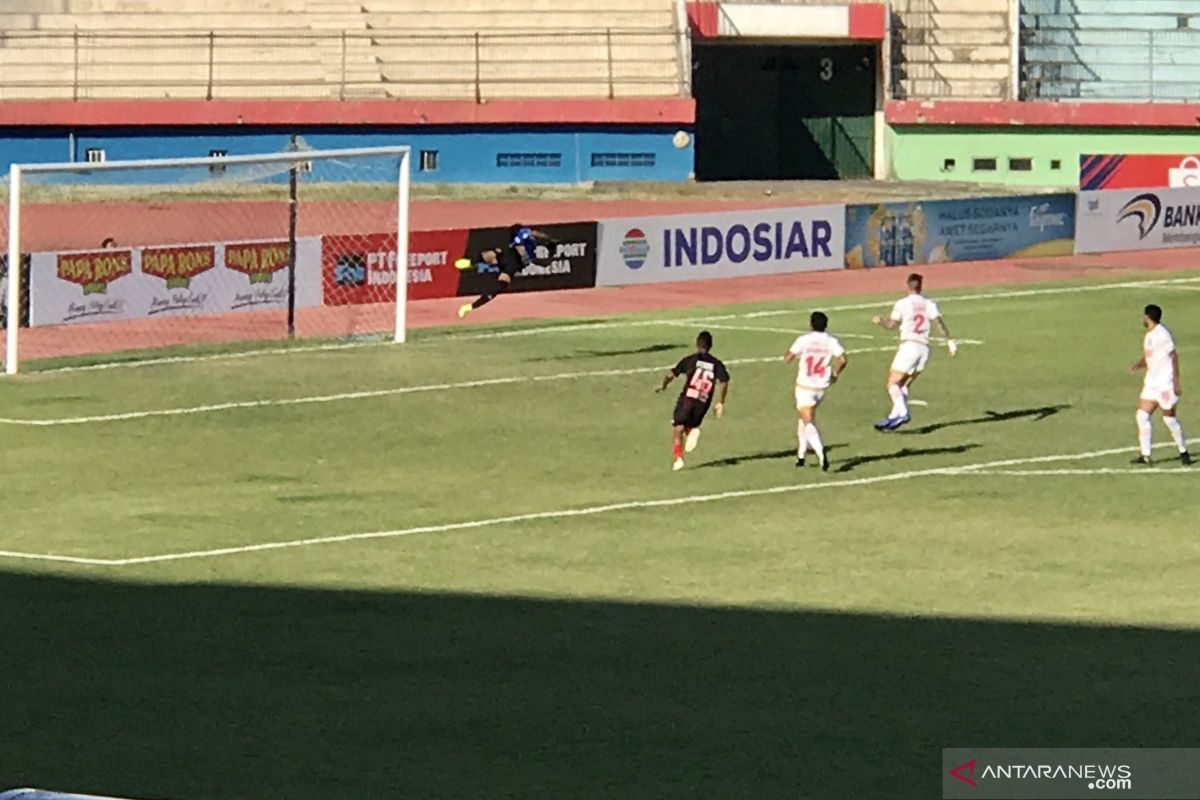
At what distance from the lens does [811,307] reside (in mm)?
44281

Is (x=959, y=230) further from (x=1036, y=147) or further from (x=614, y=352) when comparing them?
(x=614, y=352)

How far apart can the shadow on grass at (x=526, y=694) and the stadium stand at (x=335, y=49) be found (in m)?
43.3

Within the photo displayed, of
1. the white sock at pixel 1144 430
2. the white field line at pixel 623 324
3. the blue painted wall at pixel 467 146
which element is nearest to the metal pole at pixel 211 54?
the blue painted wall at pixel 467 146

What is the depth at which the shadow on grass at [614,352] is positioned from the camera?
37.2 metres

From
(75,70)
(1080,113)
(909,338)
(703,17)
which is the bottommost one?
(909,338)

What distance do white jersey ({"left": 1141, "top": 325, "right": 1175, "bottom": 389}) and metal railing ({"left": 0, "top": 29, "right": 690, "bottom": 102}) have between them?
38.3 m

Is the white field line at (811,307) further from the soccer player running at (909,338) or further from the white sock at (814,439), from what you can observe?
the white sock at (814,439)

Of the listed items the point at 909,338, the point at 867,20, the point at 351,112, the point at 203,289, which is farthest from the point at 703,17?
the point at 909,338

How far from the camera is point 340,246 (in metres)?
40.9

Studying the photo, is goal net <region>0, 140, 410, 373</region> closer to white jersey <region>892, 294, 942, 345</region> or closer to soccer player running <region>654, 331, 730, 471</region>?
white jersey <region>892, 294, 942, 345</region>

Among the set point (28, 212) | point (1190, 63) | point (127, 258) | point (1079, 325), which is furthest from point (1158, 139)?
point (127, 258)

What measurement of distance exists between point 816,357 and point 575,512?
327cm

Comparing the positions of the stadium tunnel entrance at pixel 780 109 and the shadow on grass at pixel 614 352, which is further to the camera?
the stadium tunnel entrance at pixel 780 109

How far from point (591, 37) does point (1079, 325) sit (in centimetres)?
2639
